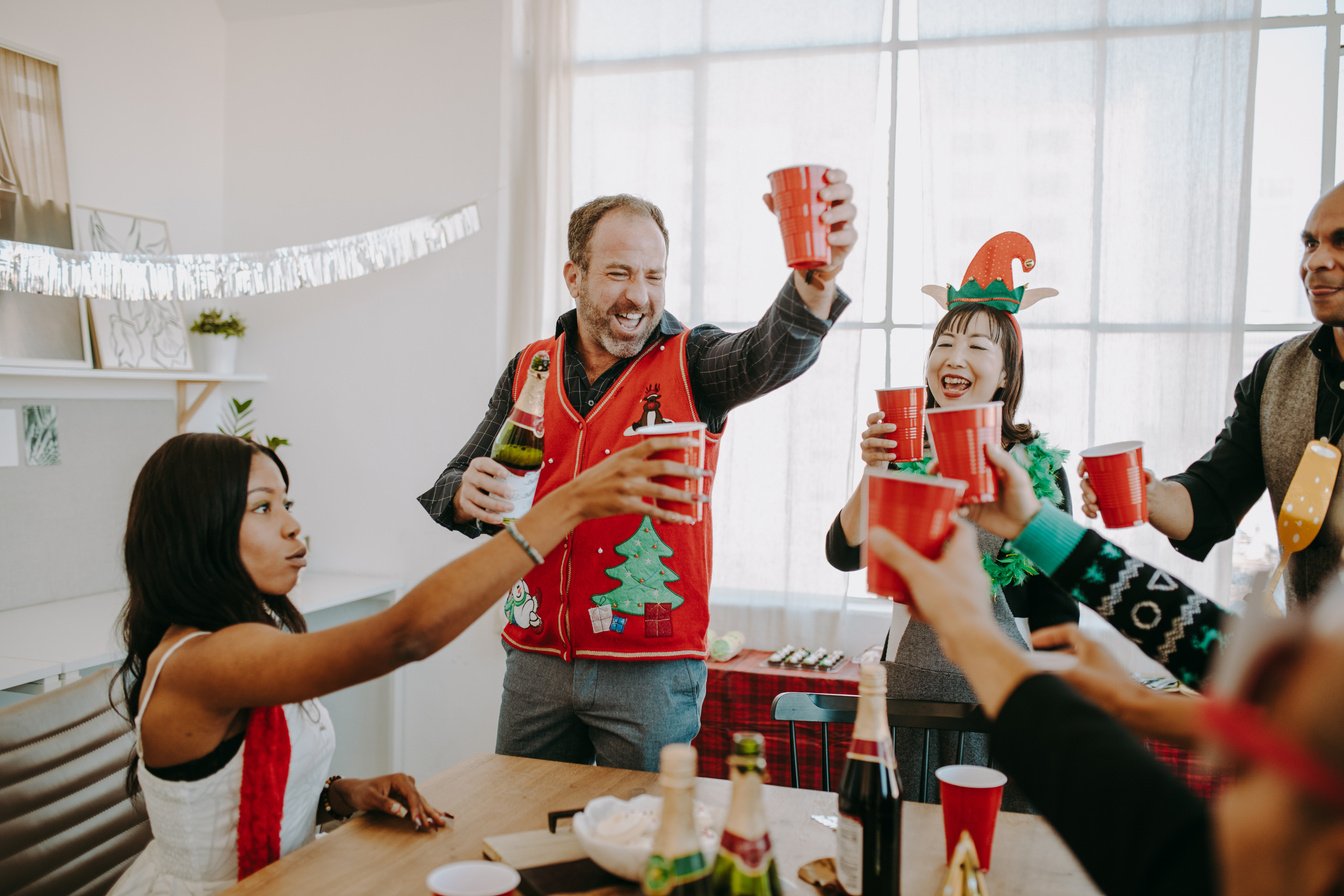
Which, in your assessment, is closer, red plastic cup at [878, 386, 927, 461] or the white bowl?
the white bowl

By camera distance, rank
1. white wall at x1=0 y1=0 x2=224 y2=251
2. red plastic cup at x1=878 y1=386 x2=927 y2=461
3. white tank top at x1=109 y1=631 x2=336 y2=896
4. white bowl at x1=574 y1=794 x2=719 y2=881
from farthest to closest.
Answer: white wall at x1=0 y1=0 x2=224 y2=251
red plastic cup at x1=878 y1=386 x2=927 y2=461
white tank top at x1=109 y1=631 x2=336 y2=896
white bowl at x1=574 y1=794 x2=719 y2=881

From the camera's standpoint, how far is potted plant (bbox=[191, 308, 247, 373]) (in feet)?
12.5

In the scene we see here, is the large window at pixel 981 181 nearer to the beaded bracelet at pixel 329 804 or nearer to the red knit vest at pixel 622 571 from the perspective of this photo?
the red knit vest at pixel 622 571

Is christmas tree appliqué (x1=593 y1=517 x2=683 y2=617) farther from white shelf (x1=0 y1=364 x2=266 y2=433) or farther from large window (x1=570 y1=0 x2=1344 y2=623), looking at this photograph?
white shelf (x1=0 y1=364 x2=266 y2=433)

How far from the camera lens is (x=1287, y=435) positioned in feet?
6.87

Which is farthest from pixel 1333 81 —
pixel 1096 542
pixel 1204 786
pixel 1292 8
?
pixel 1096 542

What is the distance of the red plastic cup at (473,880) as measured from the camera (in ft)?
3.51

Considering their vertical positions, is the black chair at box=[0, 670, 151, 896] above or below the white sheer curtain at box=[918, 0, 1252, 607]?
below

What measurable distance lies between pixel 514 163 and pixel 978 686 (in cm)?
325

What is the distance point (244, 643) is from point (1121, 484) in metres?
1.38

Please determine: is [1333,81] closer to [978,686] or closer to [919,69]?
[919,69]

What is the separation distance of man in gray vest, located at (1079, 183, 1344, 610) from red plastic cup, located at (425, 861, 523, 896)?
158 cm

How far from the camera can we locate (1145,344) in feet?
10.6

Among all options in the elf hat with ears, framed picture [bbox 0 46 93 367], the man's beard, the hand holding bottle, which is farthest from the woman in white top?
framed picture [bbox 0 46 93 367]
